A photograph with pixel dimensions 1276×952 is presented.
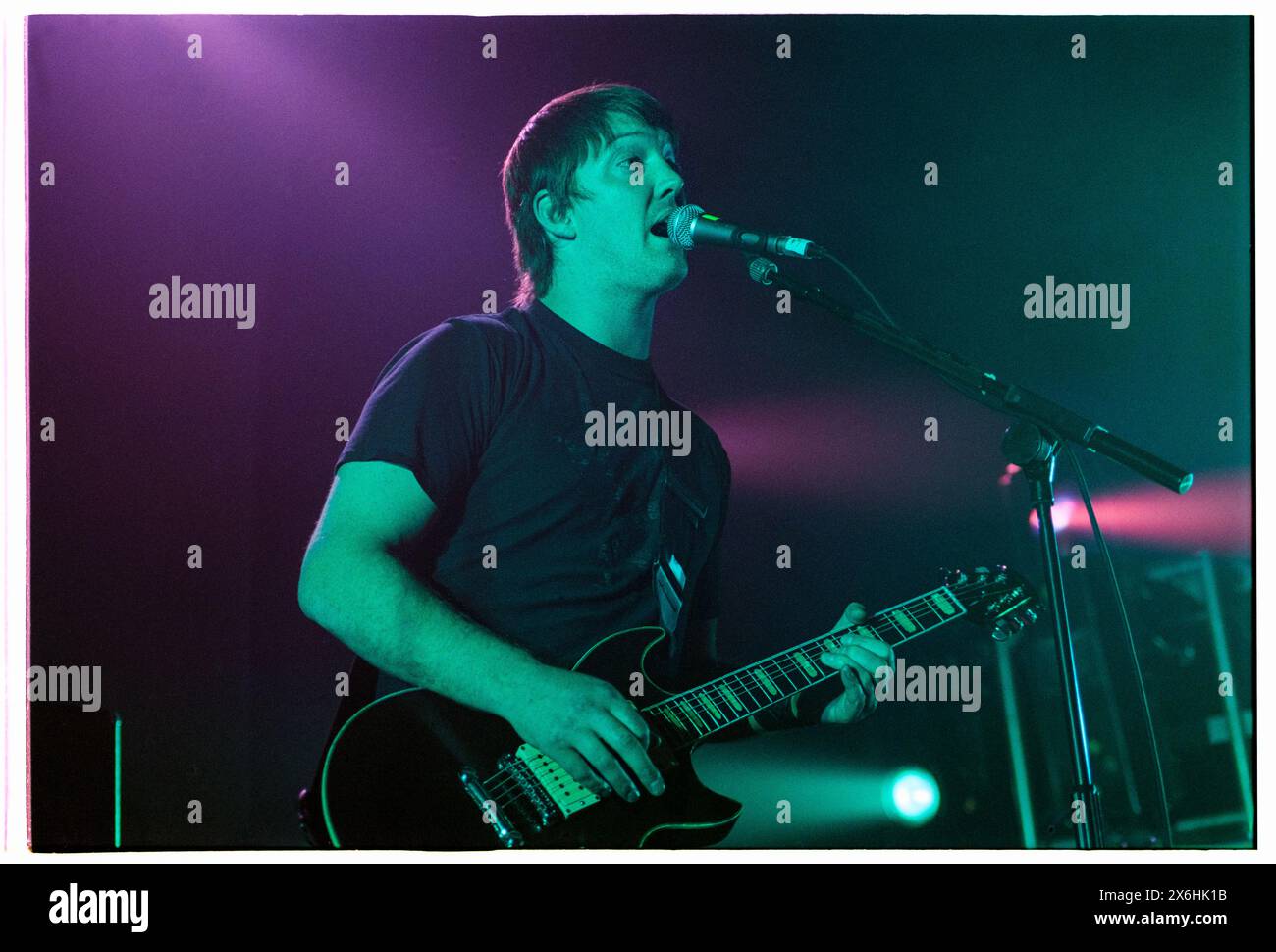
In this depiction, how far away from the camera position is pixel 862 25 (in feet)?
9.72

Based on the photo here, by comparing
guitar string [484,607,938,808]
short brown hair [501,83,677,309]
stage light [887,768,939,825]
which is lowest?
stage light [887,768,939,825]

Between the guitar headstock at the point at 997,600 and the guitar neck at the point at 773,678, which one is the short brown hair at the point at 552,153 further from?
the guitar headstock at the point at 997,600

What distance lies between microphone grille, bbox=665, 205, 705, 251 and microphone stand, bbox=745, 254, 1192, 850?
165mm

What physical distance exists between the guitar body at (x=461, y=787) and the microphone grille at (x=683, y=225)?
2.99 ft

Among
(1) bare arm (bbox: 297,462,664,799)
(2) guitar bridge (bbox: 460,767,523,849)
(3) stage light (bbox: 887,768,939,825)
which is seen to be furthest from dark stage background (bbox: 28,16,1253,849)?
(2) guitar bridge (bbox: 460,767,523,849)

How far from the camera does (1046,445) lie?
A: 2.78 meters

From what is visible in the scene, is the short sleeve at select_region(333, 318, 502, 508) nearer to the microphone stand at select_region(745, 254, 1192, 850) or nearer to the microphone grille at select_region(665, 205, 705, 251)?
the microphone grille at select_region(665, 205, 705, 251)

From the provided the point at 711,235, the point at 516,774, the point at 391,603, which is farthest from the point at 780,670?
the point at 711,235

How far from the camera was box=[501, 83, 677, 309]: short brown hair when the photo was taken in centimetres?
289

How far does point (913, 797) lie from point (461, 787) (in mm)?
1055

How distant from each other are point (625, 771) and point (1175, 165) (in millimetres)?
1977
